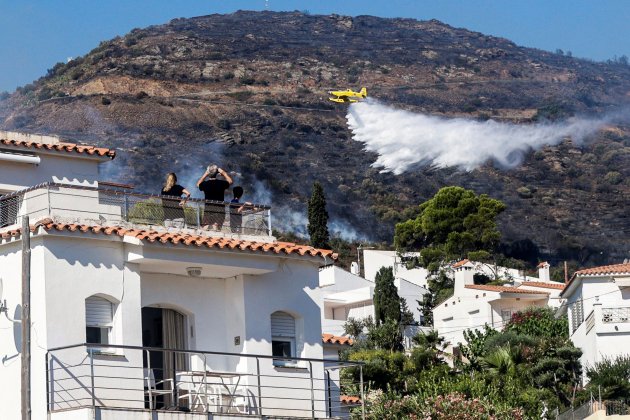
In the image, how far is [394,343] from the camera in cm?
7788

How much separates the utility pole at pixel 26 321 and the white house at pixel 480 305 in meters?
57.0

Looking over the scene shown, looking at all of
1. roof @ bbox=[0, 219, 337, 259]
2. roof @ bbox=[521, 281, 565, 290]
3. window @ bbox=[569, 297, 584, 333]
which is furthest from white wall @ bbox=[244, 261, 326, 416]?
roof @ bbox=[521, 281, 565, 290]

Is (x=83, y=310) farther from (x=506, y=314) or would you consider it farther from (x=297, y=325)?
(x=506, y=314)

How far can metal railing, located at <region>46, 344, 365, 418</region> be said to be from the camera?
2717 centimetres

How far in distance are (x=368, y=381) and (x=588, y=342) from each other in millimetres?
10549

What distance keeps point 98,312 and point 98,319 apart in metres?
0.12

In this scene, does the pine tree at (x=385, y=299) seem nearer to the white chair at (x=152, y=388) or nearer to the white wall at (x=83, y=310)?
the white chair at (x=152, y=388)

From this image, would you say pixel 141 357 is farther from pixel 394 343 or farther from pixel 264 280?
pixel 394 343

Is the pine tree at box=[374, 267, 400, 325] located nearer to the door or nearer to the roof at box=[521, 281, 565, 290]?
the roof at box=[521, 281, 565, 290]

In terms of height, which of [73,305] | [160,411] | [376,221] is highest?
[376,221]

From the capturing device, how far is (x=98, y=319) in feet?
93.4

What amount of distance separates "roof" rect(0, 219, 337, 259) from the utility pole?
1691 mm

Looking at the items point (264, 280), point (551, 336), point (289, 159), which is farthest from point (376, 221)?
point (264, 280)

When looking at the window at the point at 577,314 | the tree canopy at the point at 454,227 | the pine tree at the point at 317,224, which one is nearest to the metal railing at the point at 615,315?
the window at the point at 577,314
